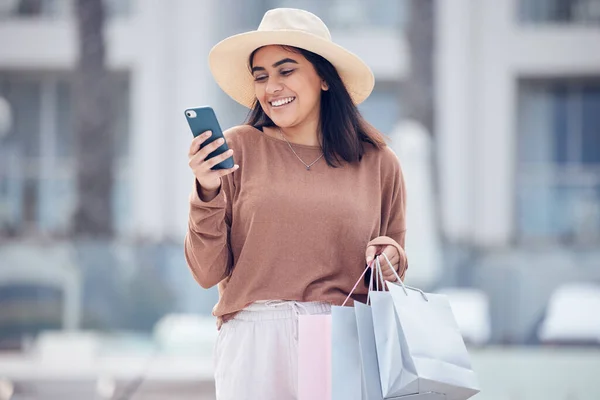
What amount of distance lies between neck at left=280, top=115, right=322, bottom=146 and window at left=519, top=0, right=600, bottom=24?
10.8 m

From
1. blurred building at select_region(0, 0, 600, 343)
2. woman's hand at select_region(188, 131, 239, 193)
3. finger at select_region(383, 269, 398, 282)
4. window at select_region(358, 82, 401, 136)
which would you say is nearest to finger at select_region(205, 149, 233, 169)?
woman's hand at select_region(188, 131, 239, 193)

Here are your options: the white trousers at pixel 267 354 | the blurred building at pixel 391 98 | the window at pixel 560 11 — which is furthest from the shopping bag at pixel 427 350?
the window at pixel 560 11

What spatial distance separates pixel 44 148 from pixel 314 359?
11.8 meters

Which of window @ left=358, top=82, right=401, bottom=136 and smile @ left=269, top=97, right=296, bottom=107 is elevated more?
window @ left=358, top=82, right=401, bottom=136

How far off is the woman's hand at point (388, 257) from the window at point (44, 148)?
36.4 feet

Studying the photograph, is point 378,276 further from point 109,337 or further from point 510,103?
point 510,103

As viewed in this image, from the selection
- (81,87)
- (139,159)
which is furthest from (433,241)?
(139,159)

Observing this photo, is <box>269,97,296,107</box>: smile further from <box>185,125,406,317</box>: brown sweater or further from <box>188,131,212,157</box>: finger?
<box>188,131,212,157</box>: finger

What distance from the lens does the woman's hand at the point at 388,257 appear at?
2.38 m

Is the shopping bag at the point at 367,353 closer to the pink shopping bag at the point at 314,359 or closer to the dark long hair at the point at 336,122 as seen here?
the pink shopping bag at the point at 314,359

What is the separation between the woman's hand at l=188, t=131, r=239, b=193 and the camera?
2.23 meters

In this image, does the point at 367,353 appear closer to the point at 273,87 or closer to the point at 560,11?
the point at 273,87

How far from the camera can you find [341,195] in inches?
97.3

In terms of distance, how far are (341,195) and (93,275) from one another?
543 cm
